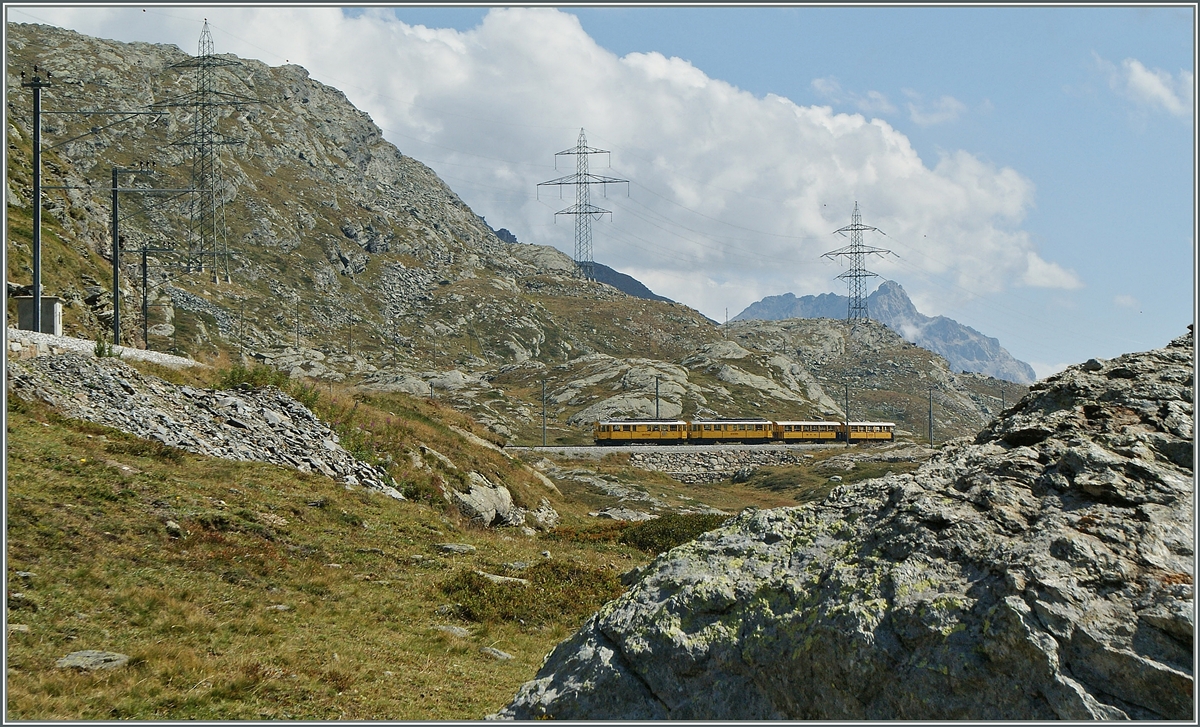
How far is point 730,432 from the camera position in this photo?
106 metres

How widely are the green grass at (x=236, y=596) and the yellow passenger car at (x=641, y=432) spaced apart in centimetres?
7893

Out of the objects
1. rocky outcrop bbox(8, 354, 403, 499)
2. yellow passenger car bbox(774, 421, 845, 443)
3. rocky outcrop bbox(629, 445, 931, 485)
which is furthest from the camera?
yellow passenger car bbox(774, 421, 845, 443)

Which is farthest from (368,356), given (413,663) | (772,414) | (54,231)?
(413,663)

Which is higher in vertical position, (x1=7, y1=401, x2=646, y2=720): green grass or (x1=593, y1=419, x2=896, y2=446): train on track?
(x1=7, y1=401, x2=646, y2=720): green grass

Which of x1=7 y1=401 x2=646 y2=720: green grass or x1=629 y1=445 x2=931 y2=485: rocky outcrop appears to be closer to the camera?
x1=7 y1=401 x2=646 y2=720: green grass

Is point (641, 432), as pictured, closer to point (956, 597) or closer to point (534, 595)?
point (534, 595)

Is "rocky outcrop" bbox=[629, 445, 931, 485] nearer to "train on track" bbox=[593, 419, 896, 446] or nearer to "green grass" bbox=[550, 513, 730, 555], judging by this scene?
"train on track" bbox=[593, 419, 896, 446]

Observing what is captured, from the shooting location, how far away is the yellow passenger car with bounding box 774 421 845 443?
10725cm

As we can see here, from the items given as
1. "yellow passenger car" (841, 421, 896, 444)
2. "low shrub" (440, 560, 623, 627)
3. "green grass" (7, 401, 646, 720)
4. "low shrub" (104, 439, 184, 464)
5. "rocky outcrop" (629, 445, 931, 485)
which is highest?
"low shrub" (104, 439, 184, 464)

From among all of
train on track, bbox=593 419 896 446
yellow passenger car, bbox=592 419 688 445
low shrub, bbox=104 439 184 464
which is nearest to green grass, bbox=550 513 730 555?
low shrub, bbox=104 439 184 464

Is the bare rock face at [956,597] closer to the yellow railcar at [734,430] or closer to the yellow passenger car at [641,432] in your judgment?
the yellow passenger car at [641,432]

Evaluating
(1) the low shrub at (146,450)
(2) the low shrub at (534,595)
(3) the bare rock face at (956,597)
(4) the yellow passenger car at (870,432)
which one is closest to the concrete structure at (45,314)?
(1) the low shrub at (146,450)

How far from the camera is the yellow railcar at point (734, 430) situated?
105m

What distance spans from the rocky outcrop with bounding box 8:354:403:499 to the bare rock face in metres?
20.5
